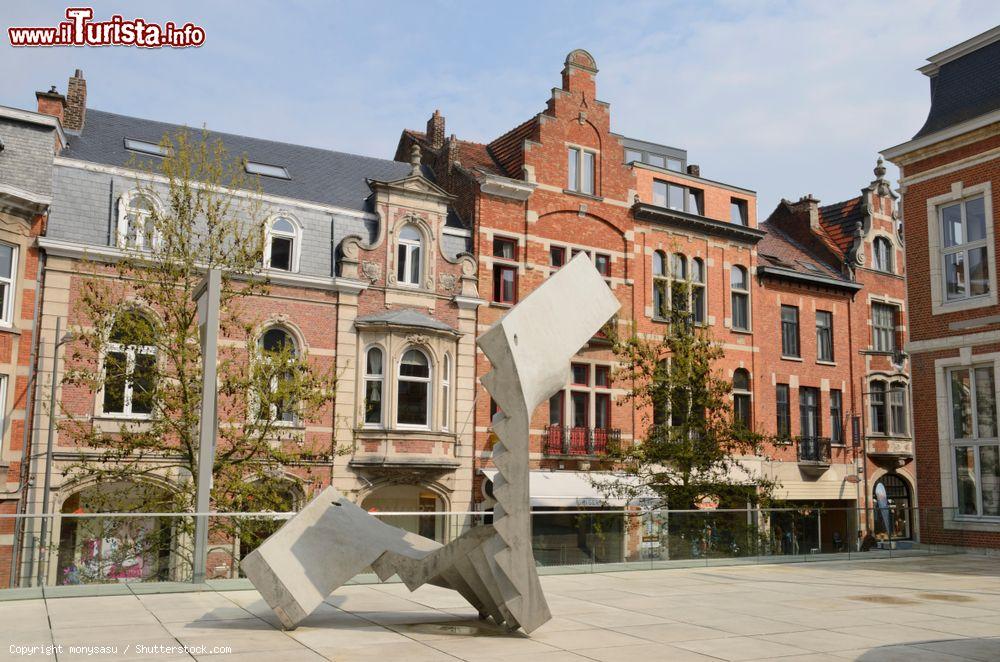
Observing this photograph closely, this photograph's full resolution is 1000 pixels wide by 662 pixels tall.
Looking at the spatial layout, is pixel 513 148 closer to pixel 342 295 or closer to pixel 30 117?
pixel 342 295

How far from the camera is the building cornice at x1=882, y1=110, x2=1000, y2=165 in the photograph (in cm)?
1964

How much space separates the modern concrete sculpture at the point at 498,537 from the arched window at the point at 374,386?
636 inches

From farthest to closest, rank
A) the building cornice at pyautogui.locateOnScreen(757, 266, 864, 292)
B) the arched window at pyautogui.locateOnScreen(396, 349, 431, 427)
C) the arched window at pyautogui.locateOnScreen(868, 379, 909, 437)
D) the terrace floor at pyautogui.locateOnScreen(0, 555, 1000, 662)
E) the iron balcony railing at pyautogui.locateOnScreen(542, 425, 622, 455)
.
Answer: the arched window at pyautogui.locateOnScreen(868, 379, 909, 437) → the building cornice at pyautogui.locateOnScreen(757, 266, 864, 292) → the iron balcony railing at pyautogui.locateOnScreen(542, 425, 622, 455) → the arched window at pyautogui.locateOnScreen(396, 349, 431, 427) → the terrace floor at pyautogui.locateOnScreen(0, 555, 1000, 662)

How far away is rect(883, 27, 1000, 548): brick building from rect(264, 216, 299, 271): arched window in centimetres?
1520

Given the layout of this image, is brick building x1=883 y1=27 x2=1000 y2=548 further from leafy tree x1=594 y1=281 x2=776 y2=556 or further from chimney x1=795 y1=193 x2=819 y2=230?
chimney x1=795 y1=193 x2=819 y2=230

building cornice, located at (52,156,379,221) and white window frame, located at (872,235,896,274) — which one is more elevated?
white window frame, located at (872,235,896,274)

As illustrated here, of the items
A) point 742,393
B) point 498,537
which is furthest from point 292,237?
point 498,537

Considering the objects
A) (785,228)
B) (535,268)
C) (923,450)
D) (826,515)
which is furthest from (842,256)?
(826,515)

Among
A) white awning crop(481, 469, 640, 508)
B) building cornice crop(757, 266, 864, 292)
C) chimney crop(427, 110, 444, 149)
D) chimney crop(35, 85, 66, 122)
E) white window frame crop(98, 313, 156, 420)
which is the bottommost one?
white awning crop(481, 469, 640, 508)

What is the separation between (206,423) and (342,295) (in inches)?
529

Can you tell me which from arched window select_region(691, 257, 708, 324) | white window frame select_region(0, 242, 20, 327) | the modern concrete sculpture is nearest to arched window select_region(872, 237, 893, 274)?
arched window select_region(691, 257, 708, 324)

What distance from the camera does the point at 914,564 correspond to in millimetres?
17062

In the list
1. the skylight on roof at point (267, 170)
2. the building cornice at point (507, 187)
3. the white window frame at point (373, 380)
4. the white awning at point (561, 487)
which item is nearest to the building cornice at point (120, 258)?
the white window frame at point (373, 380)

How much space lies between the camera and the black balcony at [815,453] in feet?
108
